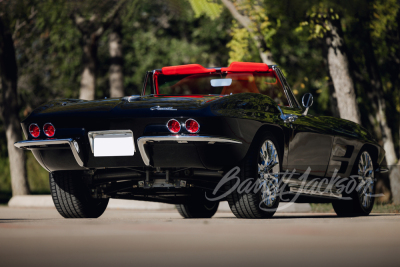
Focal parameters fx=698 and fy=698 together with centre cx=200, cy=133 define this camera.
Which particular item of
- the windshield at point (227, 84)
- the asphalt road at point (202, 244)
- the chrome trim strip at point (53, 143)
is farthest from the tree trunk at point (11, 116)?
the asphalt road at point (202, 244)

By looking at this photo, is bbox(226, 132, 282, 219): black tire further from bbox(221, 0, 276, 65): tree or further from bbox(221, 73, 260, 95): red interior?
bbox(221, 0, 276, 65): tree

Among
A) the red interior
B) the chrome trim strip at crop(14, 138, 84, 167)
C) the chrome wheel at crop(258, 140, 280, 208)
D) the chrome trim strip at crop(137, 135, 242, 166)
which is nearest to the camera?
the chrome trim strip at crop(137, 135, 242, 166)

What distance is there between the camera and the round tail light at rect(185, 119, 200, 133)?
5863 mm

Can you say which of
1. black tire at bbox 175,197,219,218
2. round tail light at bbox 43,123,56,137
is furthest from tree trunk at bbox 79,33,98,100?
round tail light at bbox 43,123,56,137

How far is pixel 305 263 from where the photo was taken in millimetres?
3922

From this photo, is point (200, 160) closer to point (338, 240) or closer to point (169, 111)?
point (169, 111)

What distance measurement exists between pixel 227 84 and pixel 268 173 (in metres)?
1.35

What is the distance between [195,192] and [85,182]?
3.80ft

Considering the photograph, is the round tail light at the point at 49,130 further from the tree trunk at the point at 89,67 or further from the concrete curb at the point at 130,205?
the tree trunk at the point at 89,67

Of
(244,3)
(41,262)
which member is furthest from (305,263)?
(244,3)

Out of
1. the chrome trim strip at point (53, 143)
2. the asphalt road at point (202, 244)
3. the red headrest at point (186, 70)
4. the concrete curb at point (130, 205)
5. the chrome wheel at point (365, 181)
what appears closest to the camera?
the asphalt road at point (202, 244)

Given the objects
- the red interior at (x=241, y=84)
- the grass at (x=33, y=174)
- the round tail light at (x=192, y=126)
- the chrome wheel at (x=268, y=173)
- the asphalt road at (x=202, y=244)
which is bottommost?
the grass at (x=33, y=174)

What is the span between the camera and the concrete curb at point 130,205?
10961 millimetres

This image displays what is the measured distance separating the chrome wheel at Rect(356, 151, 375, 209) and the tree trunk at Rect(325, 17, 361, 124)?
3.72 meters
